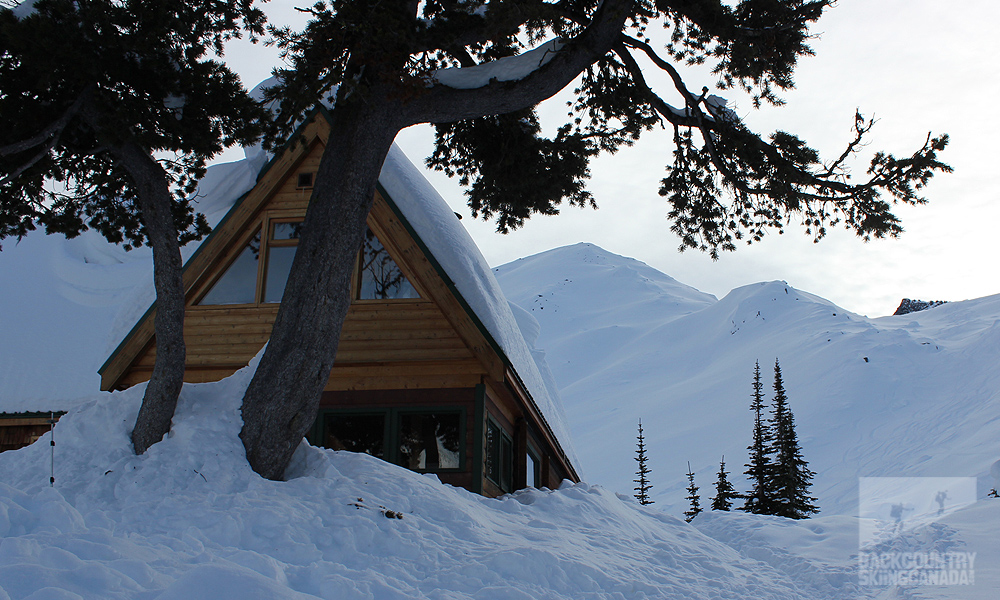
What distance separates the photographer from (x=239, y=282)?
1134 cm

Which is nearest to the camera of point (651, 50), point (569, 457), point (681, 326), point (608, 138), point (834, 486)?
point (651, 50)

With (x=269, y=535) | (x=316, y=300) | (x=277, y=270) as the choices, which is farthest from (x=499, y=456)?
(x=269, y=535)

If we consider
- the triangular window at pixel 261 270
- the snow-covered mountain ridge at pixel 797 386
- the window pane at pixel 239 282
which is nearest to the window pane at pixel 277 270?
the triangular window at pixel 261 270

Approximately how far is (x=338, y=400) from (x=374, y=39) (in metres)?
5.91

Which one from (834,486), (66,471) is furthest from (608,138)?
(834,486)

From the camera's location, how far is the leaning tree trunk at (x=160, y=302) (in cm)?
685

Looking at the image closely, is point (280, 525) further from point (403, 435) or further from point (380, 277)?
point (380, 277)

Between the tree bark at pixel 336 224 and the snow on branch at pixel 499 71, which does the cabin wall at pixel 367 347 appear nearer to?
the tree bark at pixel 336 224

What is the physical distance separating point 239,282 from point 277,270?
2.21ft

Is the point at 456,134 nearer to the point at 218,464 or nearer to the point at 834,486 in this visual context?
the point at 218,464

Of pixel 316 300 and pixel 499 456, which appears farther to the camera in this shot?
pixel 499 456

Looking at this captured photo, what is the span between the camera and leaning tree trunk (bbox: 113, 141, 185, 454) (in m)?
6.85

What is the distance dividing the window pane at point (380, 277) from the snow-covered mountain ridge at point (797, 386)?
123 feet

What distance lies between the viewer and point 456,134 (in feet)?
34.9
